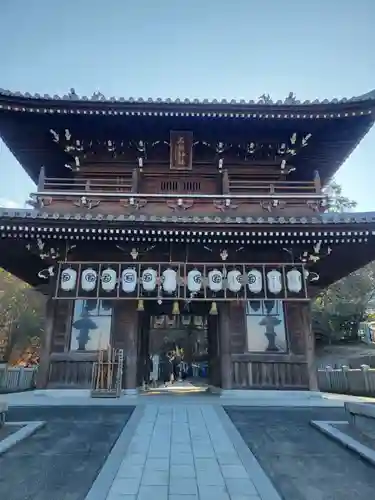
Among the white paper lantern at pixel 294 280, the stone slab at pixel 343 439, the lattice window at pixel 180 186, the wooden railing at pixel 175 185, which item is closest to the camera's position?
the stone slab at pixel 343 439

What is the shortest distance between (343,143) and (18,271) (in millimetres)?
13880

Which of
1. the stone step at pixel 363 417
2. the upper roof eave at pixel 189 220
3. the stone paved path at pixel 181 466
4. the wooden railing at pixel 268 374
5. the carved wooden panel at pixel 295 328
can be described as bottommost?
the stone paved path at pixel 181 466

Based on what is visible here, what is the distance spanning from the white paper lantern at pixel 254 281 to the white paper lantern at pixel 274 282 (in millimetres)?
278

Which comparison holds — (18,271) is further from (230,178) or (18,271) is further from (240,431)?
(240,431)

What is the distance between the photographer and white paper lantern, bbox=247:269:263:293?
1040cm

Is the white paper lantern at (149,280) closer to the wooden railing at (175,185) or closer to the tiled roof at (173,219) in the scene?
the tiled roof at (173,219)

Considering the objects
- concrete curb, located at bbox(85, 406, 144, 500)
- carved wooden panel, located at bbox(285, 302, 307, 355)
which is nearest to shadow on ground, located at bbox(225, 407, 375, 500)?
concrete curb, located at bbox(85, 406, 144, 500)

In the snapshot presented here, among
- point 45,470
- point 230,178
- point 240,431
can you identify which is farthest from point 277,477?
point 230,178

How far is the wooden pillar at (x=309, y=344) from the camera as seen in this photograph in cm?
1049

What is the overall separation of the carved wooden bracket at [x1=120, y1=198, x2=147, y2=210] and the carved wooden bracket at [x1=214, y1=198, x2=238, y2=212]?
2.50 metres

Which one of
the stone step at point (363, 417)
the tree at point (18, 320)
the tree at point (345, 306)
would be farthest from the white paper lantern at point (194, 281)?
the tree at point (18, 320)

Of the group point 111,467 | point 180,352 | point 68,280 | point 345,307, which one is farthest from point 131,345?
point 345,307

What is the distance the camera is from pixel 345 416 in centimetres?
764

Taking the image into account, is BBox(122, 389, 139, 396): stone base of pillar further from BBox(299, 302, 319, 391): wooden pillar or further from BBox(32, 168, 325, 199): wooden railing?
BBox(32, 168, 325, 199): wooden railing
